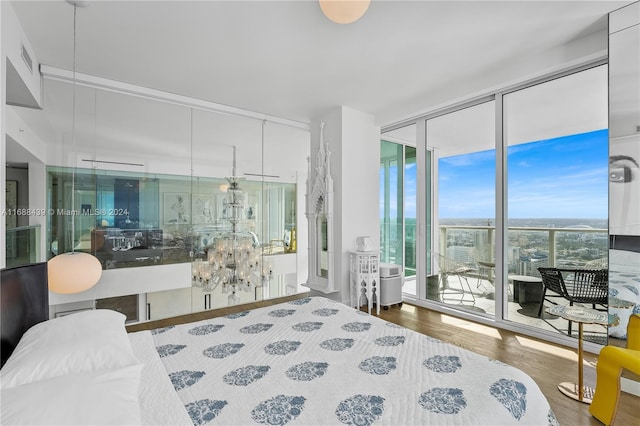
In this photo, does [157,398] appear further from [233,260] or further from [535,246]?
[535,246]

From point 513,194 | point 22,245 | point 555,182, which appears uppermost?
point 555,182

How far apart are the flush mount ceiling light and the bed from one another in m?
1.89

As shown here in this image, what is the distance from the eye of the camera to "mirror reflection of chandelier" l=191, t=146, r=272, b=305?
3.70 meters

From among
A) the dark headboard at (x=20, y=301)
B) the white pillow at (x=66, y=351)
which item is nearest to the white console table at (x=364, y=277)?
the white pillow at (x=66, y=351)

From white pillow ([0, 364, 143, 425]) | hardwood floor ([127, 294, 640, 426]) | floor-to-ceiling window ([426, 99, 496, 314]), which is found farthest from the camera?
floor-to-ceiling window ([426, 99, 496, 314])

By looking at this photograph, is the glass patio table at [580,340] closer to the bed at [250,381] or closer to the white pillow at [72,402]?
the bed at [250,381]

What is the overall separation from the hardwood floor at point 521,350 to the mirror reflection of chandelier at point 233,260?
298mm

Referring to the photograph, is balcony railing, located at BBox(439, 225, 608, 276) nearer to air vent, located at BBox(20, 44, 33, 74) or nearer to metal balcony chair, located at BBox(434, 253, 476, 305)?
metal balcony chair, located at BBox(434, 253, 476, 305)

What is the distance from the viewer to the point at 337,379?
4.37 ft

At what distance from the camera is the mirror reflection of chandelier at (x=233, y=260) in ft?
12.1

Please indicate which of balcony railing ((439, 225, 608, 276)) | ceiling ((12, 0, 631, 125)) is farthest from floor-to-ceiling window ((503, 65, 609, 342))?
ceiling ((12, 0, 631, 125))

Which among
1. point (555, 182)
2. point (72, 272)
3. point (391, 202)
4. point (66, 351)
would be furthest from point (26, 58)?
point (555, 182)

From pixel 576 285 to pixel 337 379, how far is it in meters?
2.83

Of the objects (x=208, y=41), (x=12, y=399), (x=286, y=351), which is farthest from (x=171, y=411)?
(x=208, y=41)
